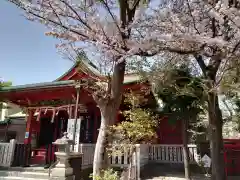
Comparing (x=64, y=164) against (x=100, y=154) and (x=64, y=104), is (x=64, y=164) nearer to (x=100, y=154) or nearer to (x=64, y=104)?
(x=100, y=154)

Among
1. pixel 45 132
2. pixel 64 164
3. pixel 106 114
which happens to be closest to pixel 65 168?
pixel 64 164

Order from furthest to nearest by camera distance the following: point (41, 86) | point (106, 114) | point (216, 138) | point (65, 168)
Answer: point (41, 86)
point (65, 168)
point (106, 114)
point (216, 138)

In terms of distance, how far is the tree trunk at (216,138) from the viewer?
5.66 meters

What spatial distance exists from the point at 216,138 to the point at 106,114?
10.1 feet

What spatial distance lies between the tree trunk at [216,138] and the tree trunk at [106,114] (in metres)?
2.61

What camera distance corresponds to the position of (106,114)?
20.2 ft

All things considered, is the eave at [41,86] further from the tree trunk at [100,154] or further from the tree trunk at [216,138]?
the tree trunk at [216,138]

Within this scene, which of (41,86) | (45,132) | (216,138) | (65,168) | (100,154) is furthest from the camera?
(45,132)

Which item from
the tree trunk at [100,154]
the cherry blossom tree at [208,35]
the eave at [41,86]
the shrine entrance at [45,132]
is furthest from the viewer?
the shrine entrance at [45,132]

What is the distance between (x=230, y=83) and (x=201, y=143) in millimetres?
4446

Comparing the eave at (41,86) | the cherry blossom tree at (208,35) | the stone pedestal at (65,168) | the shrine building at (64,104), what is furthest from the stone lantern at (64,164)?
the cherry blossom tree at (208,35)

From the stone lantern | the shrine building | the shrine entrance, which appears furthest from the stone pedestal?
the shrine entrance

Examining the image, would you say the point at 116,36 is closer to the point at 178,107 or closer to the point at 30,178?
the point at 178,107

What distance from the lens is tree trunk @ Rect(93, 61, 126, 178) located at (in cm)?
584
